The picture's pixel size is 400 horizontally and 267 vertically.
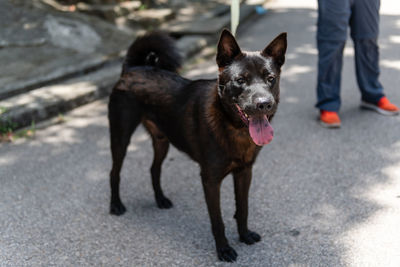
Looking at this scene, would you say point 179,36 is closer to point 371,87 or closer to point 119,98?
point 371,87

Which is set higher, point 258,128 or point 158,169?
point 258,128

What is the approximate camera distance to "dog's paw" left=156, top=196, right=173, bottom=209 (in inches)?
146

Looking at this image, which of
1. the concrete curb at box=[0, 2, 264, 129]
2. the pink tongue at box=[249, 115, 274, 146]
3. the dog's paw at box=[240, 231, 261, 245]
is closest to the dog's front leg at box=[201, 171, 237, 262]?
the dog's paw at box=[240, 231, 261, 245]

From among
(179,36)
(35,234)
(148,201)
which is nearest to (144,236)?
(148,201)

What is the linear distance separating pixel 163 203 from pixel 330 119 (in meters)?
2.25

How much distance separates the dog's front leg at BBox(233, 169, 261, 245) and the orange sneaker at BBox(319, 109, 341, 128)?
84.3 inches

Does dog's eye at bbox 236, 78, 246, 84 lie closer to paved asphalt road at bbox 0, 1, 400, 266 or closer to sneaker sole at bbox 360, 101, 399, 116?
paved asphalt road at bbox 0, 1, 400, 266

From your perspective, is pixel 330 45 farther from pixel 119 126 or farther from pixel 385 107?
pixel 119 126

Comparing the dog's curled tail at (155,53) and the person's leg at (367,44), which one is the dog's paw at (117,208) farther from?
the person's leg at (367,44)

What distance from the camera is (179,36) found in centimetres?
828

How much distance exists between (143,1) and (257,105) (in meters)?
7.57

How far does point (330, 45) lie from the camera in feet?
15.5

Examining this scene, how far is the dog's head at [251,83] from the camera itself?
102 inches

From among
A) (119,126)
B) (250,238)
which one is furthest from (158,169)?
(250,238)
